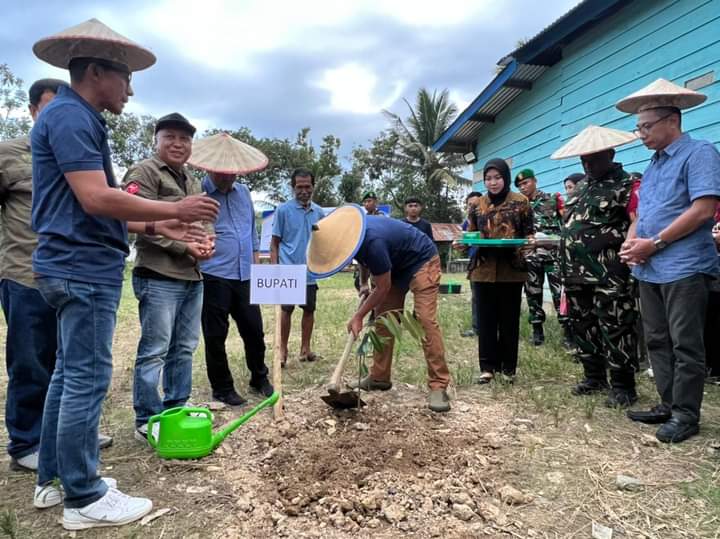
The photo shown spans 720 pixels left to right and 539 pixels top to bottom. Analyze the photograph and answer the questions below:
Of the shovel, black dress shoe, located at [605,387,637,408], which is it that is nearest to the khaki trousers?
the shovel

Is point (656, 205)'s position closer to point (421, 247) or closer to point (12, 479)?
point (421, 247)

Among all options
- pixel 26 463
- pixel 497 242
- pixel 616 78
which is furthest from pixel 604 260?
pixel 616 78

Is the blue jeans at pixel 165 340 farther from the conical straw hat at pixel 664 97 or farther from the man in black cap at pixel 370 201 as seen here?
the man in black cap at pixel 370 201

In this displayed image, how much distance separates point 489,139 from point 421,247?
7.49 m

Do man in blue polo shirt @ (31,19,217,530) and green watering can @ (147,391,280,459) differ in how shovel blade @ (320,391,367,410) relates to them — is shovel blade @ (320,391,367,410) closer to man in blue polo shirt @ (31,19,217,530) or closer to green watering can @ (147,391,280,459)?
green watering can @ (147,391,280,459)

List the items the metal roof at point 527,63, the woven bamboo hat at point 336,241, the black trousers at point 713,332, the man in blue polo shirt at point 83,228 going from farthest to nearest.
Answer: the metal roof at point 527,63 → the black trousers at point 713,332 → the woven bamboo hat at point 336,241 → the man in blue polo shirt at point 83,228

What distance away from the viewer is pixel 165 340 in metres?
2.67

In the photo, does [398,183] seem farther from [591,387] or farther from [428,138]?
[591,387]

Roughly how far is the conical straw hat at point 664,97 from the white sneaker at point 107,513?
3.37 metres

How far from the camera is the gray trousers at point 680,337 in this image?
2619 millimetres

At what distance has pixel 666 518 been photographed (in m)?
1.98

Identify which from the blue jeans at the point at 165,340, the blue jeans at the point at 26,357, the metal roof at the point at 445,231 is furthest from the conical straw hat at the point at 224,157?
the metal roof at the point at 445,231

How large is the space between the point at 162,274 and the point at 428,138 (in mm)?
23432

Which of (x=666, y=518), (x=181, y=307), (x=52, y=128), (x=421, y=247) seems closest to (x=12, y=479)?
(x=181, y=307)
